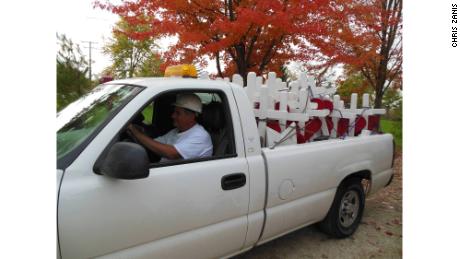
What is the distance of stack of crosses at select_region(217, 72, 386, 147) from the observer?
11.0ft

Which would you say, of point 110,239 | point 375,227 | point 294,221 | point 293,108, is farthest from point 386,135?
point 110,239

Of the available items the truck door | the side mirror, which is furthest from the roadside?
the side mirror

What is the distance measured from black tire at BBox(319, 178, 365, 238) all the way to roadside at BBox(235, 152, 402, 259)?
4.7 inches

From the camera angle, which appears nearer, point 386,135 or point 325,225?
point 325,225

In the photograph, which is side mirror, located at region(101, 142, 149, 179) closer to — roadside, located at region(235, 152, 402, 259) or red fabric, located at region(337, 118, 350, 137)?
roadside, located at region(235, 152, 402, 259)

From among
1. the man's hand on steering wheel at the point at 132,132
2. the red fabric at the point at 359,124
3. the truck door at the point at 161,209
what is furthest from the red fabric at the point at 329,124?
the man's hand on steering wheel at the point at 132,132

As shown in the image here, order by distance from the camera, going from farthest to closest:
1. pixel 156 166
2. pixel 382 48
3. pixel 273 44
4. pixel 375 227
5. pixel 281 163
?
pixel 382 48
pixel 273 44
pixel 375 227
pixel 281 163
pixel 156 166

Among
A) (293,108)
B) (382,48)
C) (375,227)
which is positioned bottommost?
(375,227)

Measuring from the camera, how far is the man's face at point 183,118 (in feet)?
9.36

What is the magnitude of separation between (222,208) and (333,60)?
5889 mm

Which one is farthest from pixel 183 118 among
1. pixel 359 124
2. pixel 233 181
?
pixel 359 124

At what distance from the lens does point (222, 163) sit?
8.30 feet

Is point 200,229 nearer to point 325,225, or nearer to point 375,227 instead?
point 325,225

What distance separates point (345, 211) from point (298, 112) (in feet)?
3.99
